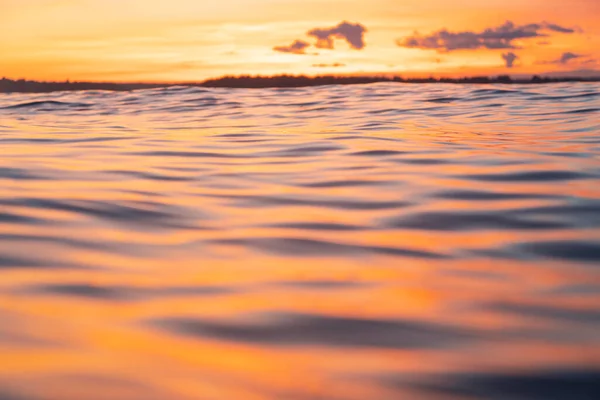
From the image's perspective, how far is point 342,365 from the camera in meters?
1.62

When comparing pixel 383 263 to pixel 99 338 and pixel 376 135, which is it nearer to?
pixel 99 338

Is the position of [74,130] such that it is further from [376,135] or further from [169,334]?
[169,334]

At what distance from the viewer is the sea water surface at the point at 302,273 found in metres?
1.57

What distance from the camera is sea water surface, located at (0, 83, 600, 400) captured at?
1.57 meters

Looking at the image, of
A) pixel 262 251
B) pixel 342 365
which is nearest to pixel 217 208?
pixel 262 251

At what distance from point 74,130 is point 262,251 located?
5.57 m

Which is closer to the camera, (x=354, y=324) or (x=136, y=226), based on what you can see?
(x=354, y=324)

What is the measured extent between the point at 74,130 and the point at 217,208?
4.75 m

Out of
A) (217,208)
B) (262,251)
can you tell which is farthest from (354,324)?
(217,208)

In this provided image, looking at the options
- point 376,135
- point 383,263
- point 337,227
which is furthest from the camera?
point 376,135

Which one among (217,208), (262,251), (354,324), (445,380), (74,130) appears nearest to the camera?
(445,380)

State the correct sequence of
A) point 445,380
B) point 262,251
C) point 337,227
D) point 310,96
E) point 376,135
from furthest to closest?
point 310,96
point 376,135
point 337,227
point 262,251
point 445,380

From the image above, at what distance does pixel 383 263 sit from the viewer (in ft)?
8.05

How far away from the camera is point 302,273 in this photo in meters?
2.35
